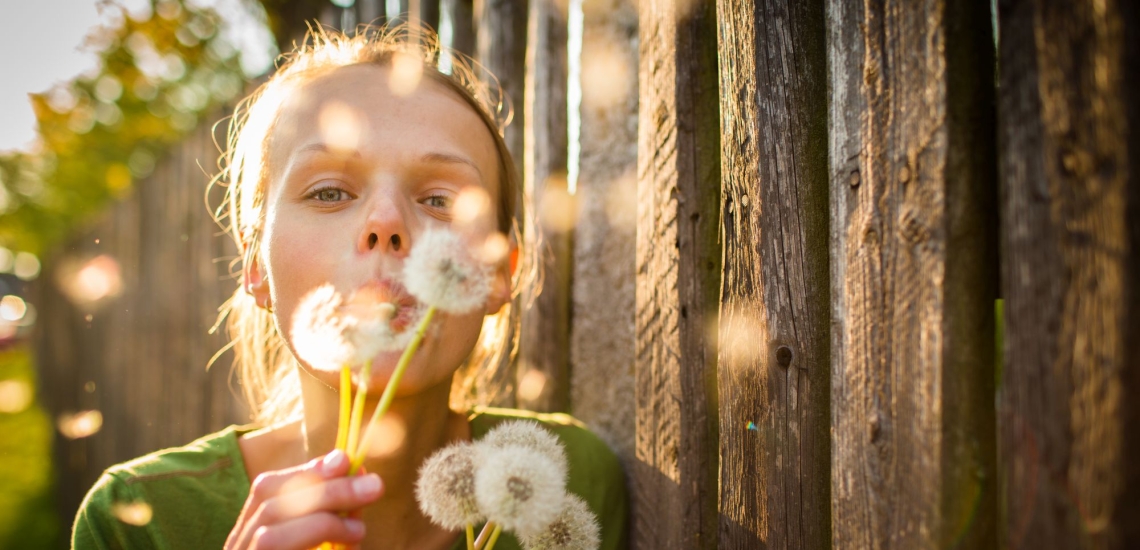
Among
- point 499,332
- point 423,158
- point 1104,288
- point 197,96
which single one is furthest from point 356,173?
point 197,96

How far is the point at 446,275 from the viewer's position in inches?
32.6

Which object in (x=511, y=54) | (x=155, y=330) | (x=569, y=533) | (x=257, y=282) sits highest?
(x=511, y=54)

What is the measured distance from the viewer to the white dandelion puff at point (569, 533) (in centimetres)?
98

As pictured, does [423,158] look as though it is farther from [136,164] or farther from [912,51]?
[136,164]

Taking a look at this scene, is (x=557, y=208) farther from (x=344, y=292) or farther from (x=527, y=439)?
(x=527, y=439)

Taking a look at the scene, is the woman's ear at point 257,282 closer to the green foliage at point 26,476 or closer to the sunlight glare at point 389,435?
the sunlight glare at point 389,435

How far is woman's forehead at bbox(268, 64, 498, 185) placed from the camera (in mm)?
1324

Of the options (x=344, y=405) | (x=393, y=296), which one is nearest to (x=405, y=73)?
(x=393, y=296)

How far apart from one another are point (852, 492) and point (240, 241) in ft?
5.77

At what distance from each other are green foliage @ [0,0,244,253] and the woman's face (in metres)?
4.52

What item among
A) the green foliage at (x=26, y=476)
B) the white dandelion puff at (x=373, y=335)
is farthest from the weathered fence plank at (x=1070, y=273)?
the green foliage at (x=26, y=476)

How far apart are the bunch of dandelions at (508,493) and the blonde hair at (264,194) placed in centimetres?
84

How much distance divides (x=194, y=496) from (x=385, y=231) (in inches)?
42.0

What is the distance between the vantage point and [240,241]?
1750mm
